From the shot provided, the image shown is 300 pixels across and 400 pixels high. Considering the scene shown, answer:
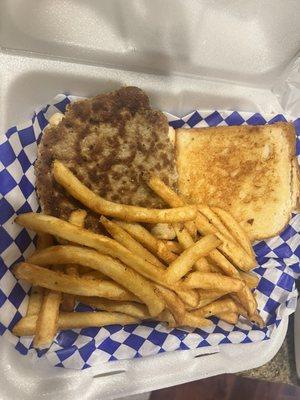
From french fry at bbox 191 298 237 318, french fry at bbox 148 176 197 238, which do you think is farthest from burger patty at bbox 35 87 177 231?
french fry at bbox 191 298 237 318

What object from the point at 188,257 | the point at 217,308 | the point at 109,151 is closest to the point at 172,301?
the point at 188,257

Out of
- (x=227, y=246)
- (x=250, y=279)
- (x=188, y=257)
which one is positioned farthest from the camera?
(x=250, y=279)

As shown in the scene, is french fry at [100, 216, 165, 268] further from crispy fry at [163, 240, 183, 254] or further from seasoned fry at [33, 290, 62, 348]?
seasoned fry at [33, 290, 62, 348]

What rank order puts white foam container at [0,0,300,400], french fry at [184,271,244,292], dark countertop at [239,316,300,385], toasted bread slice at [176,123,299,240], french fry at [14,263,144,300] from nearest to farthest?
french fry at [14,263,144,300]
french fry at [184,271,244,292]
white foam container at [0,0,300,400]
toasted bread slice at [176,123,299,240]
dark countertop at [239,316,300,385]

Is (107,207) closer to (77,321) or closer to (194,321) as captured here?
(77,321)

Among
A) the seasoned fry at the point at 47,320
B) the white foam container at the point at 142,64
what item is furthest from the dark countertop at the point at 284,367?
the seasoned fry at the point at 47,320

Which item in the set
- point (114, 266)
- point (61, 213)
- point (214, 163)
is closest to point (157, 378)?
point (114, 266)
